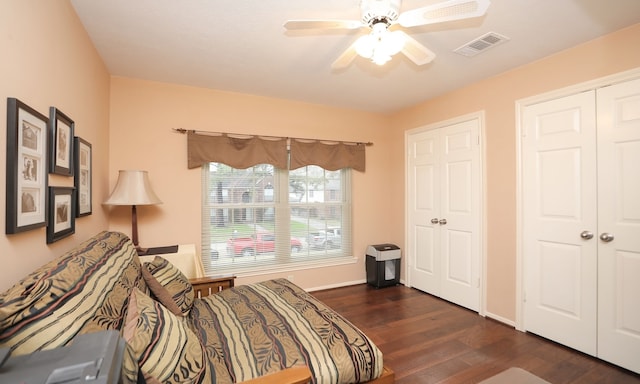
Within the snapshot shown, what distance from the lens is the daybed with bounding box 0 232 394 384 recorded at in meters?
0.87

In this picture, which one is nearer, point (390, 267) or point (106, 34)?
point (106, 34)

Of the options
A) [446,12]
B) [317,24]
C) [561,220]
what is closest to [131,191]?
[317,24]

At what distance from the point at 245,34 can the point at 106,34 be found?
1.01m

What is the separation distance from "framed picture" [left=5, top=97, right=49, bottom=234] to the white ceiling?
39.1 inches

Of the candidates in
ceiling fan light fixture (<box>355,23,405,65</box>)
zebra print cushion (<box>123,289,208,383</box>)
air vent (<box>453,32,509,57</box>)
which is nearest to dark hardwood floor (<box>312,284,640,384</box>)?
zebra print cushion (<box>123,289,208,383</box>)

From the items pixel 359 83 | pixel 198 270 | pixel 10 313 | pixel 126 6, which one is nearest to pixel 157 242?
pixel 198 270

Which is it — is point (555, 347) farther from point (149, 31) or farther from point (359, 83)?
point (149, 31)

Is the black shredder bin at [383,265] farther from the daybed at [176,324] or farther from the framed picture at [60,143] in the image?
the framed picture at [60,143]

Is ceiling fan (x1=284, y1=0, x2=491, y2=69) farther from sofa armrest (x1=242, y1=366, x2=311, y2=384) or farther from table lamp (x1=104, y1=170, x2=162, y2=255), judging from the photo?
table lamp (x1=104, y1=170, x2=162, y2=255)

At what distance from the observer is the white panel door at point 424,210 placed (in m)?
3.58

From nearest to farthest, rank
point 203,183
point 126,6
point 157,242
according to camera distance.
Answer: point 126,6
point 157,242
point 203,183

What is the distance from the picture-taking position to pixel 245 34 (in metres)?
2.12

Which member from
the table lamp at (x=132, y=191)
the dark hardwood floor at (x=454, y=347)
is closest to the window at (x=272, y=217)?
the table lamp at (x=132, y=191)

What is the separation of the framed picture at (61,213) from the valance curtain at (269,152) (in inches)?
56.9
